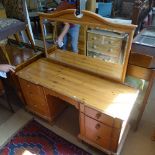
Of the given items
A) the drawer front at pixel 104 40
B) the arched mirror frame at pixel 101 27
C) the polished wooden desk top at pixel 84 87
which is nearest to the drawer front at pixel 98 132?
the polished wooden desk top at pixel 84 87

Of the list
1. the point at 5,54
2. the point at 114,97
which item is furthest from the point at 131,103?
the point at 5,54

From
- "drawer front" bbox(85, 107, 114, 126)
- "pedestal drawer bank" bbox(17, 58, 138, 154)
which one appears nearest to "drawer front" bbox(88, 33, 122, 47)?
"pedestal drawer bank" bbox(17, 58, 138, 154)

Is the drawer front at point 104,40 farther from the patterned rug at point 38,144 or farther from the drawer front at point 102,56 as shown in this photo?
the patterned rug at point 38,144

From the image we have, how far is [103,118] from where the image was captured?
3.60 ft

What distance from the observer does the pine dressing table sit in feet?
3.57

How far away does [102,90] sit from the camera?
1.21 meters

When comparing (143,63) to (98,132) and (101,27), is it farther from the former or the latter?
(98,132)

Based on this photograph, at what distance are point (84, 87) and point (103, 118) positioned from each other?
0.28 m

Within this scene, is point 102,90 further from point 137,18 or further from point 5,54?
point 5,54

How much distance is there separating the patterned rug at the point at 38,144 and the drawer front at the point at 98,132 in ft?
0.61

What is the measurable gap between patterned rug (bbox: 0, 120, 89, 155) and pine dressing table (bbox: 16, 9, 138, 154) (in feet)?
0.45

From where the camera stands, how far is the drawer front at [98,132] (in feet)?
3.81

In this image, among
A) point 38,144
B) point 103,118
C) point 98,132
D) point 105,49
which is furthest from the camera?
point 38,144

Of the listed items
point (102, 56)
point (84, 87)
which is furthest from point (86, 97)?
point (102, 56)
